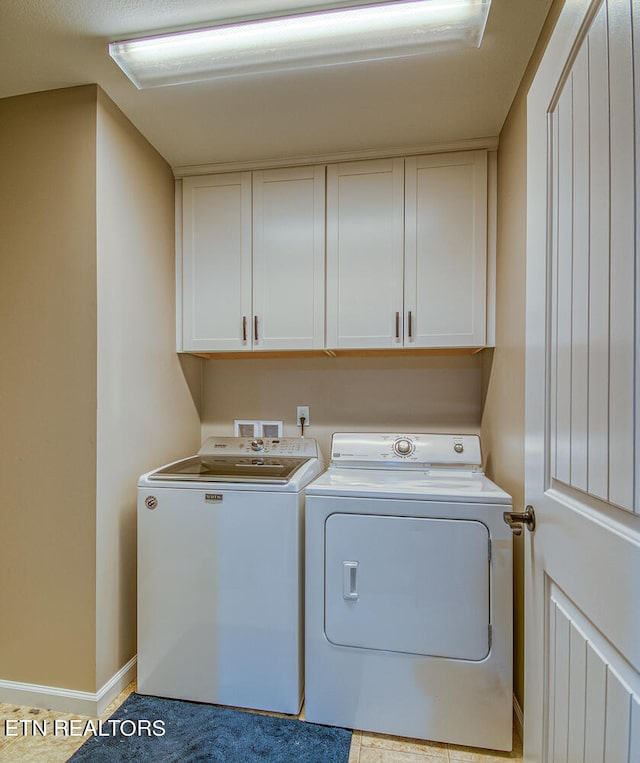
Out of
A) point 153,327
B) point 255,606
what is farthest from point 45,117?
point 255,606

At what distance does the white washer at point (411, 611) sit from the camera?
4.91 feet

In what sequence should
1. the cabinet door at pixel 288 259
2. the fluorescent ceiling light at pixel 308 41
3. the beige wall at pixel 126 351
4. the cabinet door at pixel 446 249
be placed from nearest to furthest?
the fluorescent ceiling light at pixel 308 41
the beige wall at pixel 126 351
the cabinet door at pixel 446 249
the cabinet door at pixel 288 259

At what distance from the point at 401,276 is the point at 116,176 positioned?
130cm

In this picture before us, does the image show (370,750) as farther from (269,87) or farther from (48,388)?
(269,87)

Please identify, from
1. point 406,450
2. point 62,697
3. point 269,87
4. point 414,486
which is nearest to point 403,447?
point 406,450

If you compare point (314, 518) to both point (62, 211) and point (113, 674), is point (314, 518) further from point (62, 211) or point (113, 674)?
point (62, 211)

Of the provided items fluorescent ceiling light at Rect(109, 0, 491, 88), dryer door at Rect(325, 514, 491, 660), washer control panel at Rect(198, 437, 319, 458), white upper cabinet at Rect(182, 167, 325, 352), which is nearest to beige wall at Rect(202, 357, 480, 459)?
washer control panel at Rect(198, 437, 319, 458)

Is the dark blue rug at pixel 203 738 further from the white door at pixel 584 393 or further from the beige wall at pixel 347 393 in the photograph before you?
the beige wall at pixel 347 393

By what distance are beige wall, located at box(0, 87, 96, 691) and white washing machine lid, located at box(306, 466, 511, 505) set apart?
94 cm

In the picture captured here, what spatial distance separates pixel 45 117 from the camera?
1.72 m

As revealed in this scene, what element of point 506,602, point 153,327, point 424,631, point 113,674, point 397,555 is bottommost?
point 113,674

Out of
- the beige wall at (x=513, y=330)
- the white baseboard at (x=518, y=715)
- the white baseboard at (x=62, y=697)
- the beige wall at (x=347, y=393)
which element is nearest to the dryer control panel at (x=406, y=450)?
the beige wall at (x=513, y=330)

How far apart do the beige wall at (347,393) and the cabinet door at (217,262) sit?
336 mm

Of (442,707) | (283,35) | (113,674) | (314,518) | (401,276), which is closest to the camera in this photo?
(283,35)
